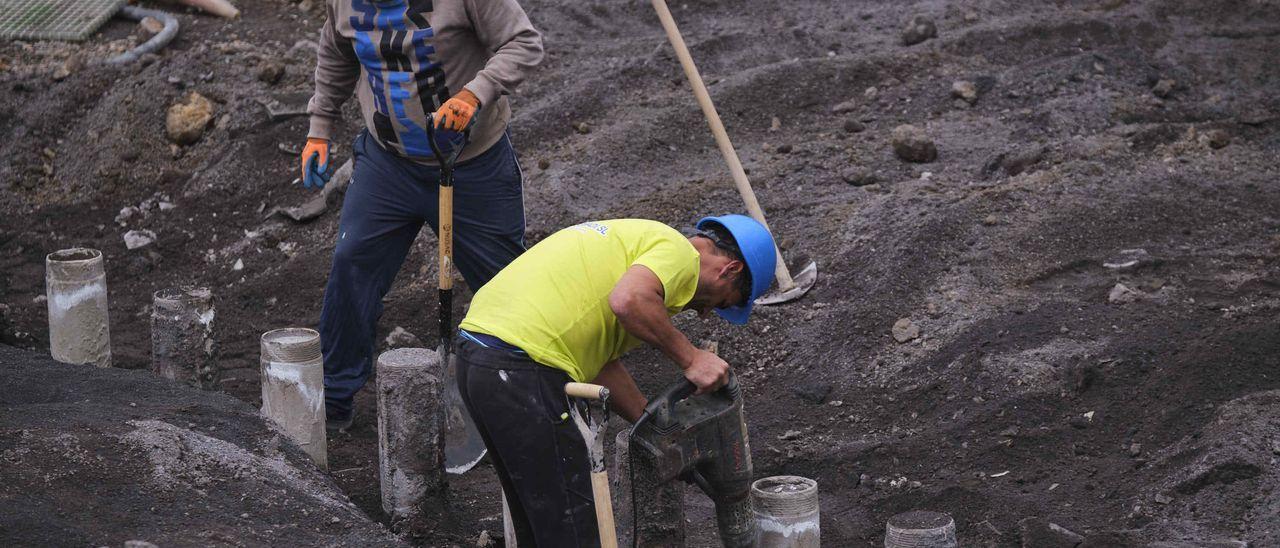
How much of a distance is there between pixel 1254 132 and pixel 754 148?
2.67m

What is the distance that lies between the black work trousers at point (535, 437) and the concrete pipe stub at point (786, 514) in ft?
1.60

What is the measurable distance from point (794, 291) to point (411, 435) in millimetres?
2114

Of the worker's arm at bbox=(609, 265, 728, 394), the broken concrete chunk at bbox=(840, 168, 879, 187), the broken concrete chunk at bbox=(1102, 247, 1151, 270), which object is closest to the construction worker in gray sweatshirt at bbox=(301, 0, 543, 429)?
the worker's arm at bbox=(609, 265, 728, 394)

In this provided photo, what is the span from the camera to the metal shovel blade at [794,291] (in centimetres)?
595

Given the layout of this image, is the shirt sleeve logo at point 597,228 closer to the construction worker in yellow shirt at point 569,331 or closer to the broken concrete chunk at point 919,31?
the construction worker in yellow shirt at point 569,331

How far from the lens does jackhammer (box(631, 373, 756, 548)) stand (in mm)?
3559

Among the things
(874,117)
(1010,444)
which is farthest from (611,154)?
(1010,444)

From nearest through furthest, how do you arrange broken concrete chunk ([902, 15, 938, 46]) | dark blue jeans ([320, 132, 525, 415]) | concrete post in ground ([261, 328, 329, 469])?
concrete post in ground ([261, 328, 329, 469])
dark blue jeans ([320, 132, 525, 415])
broken concrete chunk ([902, 15, 938, 46])

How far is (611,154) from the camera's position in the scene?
750 centimetres

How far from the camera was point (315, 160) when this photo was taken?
5254 millimetres

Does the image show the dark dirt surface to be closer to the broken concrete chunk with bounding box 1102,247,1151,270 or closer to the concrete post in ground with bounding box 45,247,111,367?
the broken concrete chunk with bounding box 1102,247,1151,270

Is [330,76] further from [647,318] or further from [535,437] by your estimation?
[647,318]

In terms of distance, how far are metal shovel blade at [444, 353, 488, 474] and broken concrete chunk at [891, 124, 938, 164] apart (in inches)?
120

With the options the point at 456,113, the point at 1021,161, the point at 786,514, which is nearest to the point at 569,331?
the point at 786,514
